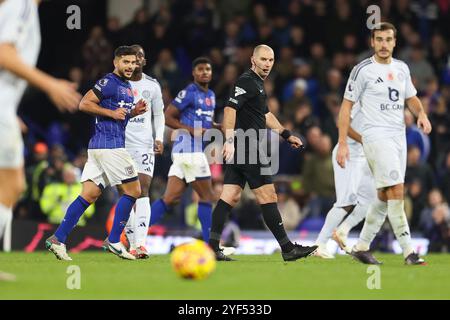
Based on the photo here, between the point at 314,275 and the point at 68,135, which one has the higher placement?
the point at 68,135

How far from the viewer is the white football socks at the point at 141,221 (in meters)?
14.0

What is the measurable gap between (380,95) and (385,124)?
1.07ft

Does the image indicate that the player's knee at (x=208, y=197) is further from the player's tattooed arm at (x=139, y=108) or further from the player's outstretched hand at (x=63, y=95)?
the player's outstretched hand at (x=63, y=95)

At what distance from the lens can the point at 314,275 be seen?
10.8 m

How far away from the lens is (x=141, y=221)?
554 inches

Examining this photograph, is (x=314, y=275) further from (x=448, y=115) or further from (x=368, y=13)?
(x=368, y=13)

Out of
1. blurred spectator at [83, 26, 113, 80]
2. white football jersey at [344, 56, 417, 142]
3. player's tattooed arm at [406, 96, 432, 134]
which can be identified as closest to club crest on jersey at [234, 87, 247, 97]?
white football jersey at [344, 56, 417, 142]

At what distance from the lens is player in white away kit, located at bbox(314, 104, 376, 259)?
14.1 metres

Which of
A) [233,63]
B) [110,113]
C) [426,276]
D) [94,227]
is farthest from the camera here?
[233,63]

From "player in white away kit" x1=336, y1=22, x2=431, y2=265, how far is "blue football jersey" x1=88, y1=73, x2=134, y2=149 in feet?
8.47

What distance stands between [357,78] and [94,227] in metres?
7.41

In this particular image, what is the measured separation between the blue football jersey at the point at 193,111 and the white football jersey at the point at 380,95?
3.11 meters

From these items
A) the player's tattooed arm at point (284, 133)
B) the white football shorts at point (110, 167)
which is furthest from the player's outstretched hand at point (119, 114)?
the player's tattooed arm at point (284, 133)

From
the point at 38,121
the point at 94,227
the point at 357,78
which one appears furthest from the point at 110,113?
the point at 38,121
